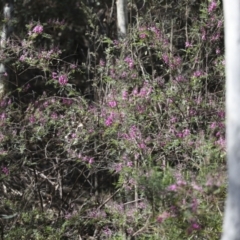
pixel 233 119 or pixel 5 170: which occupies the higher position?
pixel 233 119

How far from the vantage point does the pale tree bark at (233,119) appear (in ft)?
13.7

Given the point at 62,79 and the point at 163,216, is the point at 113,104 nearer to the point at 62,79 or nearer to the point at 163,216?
the point at 62,79

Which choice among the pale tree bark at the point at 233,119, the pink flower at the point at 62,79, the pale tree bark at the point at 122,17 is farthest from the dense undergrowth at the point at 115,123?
the pale tree bark at the point at 233,119

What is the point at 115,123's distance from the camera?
7207 mm

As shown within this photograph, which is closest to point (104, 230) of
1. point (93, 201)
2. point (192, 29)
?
point (93, 201)

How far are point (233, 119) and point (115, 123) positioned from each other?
2.99 meters

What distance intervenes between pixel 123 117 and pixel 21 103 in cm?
139

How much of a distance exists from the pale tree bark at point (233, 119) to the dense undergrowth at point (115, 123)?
7.01 ft

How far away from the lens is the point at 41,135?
7453 millimetres

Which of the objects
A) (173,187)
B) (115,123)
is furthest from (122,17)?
(173,187)

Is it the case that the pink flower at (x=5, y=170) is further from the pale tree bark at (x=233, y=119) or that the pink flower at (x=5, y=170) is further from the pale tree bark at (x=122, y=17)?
the pale tree bark at (x=233, y=119)

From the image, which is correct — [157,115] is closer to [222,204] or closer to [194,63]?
[194,63]

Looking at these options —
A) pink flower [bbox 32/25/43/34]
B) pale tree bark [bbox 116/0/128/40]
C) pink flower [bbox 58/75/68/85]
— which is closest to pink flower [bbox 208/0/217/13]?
pale tree bark [bbox 116/0/128/40]

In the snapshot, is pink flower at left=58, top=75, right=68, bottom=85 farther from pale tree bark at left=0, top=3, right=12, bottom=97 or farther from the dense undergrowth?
pale tree bark at left=0, top=3, right=12, bottom=97
